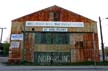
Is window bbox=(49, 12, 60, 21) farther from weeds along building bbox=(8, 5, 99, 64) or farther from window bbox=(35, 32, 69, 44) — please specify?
window bbox=(35, 32, 69, 44)

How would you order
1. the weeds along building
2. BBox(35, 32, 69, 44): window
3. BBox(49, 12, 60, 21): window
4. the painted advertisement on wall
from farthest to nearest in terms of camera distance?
BBox(49, 12, 60, 21): window
BBox(35, 32, 69, 44): window
the painted advertisement on wall
the weeds along building

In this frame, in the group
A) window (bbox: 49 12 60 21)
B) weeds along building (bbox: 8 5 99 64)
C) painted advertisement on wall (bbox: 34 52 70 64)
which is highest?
window (bbox: 49 12 60 21)

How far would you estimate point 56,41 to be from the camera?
41.5 m

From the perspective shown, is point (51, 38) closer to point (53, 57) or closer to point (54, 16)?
point (53, 57)

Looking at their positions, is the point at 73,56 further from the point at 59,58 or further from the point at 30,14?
the point at 30,14

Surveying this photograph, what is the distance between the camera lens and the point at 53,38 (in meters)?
41.6

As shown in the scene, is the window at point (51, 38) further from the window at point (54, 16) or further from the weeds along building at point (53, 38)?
the window at point (54, 16)

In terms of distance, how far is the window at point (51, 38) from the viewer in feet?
136

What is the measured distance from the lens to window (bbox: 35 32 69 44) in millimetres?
41344

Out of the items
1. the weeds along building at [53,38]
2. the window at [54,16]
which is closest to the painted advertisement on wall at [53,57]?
the weeds along building at [53,38]

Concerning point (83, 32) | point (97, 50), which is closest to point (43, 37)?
point (83, 32)

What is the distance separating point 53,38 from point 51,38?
14.0 inches

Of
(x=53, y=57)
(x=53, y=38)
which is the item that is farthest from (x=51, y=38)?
(x=53, y=57)

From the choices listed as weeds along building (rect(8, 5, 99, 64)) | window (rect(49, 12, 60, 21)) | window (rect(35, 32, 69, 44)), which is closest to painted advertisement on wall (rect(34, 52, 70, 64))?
weeds along building (rect(8, 5, 99, 64))
